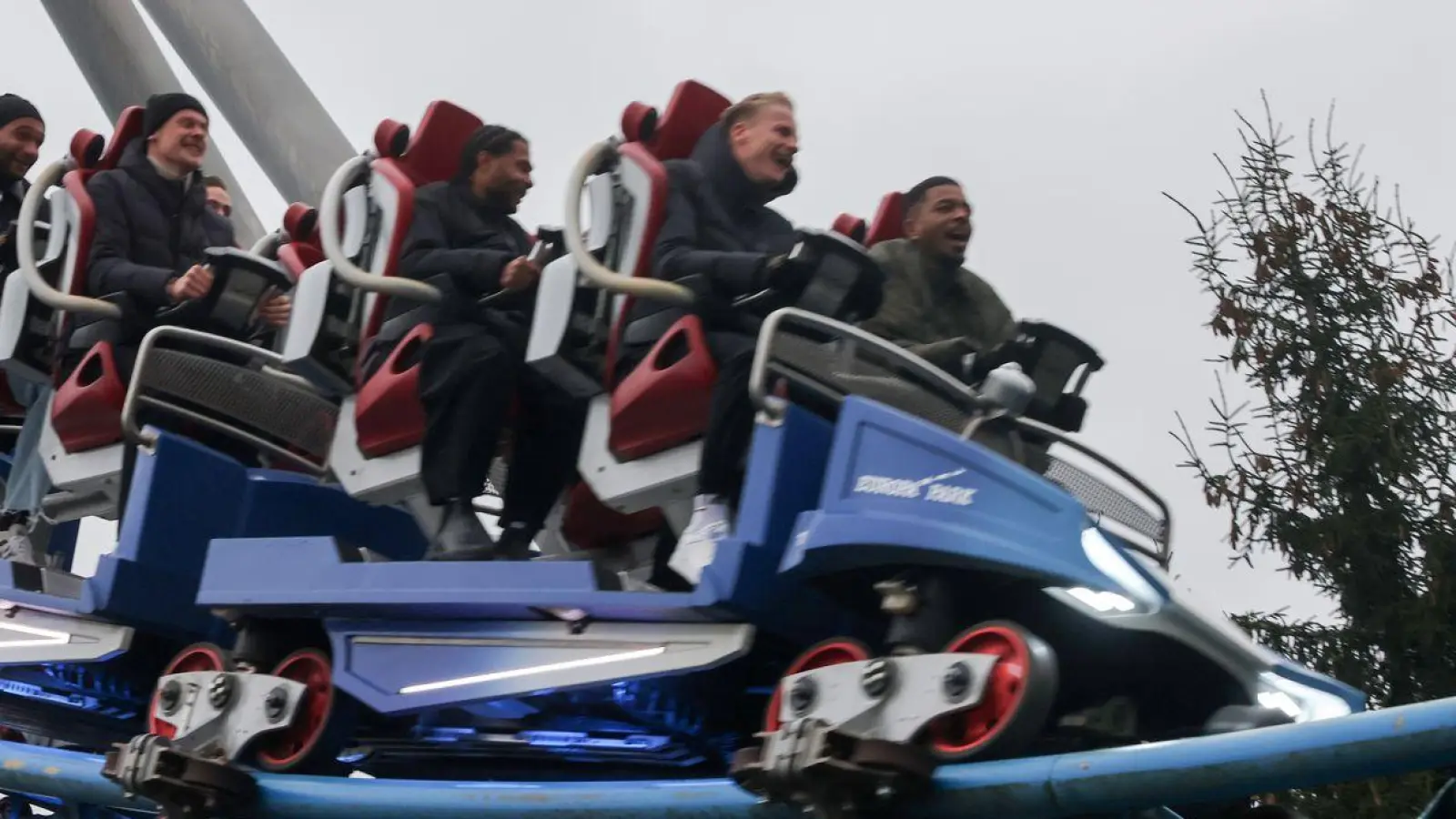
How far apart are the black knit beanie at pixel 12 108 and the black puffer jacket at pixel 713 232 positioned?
278cm

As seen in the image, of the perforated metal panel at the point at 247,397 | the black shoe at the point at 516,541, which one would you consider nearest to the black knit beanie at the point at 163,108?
the perforated metal panel at the point at 247,397

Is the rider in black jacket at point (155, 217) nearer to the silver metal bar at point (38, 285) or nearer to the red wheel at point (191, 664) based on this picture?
the silver metal bar at point (38, 285)

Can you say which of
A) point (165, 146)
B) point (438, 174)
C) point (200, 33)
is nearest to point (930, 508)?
point (438, 174)

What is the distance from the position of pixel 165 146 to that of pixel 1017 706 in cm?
324

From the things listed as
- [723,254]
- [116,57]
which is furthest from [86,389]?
[116,57]

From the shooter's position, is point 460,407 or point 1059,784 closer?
point 1059,784

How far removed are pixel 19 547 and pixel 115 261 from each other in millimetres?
Answer: 957

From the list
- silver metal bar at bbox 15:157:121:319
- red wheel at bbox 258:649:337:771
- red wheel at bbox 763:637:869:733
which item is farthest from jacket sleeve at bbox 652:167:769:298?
silver metal bar at bbox 15:157:121:319

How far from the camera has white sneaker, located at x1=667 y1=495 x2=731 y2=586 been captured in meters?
4.42

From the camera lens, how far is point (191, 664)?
17.7 ft

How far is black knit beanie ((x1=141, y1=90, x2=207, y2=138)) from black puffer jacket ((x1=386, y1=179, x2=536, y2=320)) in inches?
42.4

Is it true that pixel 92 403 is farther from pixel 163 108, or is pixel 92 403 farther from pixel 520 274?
pixel 520 274

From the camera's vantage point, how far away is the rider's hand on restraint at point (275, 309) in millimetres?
5777

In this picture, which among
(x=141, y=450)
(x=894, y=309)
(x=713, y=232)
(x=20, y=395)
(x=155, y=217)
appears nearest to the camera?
(x=713, y=232)
